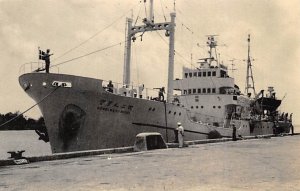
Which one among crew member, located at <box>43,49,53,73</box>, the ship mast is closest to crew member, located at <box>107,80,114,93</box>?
crew member, located at <box>43,49,53,73</box>

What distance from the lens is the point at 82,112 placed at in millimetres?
19031

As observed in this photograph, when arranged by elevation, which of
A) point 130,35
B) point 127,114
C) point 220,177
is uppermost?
point 130,35

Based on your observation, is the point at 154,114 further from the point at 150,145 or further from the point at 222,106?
the point at 222,106

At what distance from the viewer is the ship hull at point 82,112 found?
18516 millimetres

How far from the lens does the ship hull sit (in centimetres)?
1852

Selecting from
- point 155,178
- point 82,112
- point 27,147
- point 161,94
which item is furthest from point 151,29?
point 27,147

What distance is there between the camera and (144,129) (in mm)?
21750

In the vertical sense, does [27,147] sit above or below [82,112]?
below

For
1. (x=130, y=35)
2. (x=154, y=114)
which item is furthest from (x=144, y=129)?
(x=130, y=35)

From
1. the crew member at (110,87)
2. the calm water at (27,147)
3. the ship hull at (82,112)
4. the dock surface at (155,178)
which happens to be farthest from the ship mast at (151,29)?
the dock surface at (155,178)

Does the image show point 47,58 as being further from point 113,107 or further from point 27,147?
point 27,147

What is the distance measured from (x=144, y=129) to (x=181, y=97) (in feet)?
38.4

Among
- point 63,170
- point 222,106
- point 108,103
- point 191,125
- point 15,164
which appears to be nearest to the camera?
point 63,170

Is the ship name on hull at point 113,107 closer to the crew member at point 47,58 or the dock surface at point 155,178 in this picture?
the crew member at point 47,58
